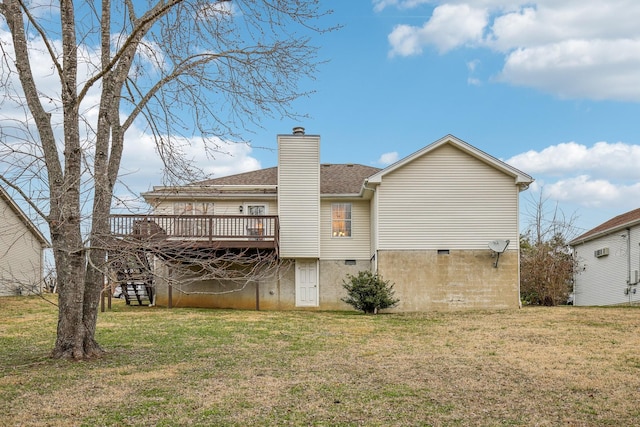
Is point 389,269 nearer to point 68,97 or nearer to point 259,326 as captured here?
point 259,326

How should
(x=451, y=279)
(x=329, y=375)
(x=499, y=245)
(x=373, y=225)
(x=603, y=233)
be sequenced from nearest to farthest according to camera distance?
1. (x=329, y=375)
2. (x=499, y=245)
3. (x=451, y=279)
4. (x=373, y=225)
5. (x=603, y=233)

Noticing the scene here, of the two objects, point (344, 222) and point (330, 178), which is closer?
point (344, 222)

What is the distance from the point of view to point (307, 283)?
23547 millimetres

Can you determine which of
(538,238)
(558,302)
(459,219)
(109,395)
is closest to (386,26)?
(459,219)

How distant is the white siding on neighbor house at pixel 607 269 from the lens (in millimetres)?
26245

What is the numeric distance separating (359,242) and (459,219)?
4211mm

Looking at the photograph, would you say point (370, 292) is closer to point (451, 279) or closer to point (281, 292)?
point (451, 279)

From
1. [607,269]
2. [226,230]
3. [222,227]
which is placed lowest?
[607,269]

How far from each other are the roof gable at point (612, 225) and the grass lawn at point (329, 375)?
11.3 meters

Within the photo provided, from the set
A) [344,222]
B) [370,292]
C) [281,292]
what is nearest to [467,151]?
[344,222]

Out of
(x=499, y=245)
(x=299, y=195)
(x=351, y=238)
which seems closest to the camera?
(x=499, y=245)

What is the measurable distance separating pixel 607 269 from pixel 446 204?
12032mm

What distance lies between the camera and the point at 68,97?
10.3m

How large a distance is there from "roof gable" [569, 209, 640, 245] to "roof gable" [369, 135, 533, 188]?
7.17m
